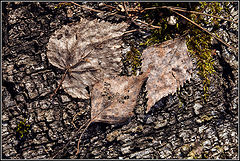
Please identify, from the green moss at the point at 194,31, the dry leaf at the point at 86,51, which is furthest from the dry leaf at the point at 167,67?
the dry leaf at the point at 86,51

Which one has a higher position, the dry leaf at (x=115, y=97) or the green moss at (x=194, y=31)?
the green moss at (x=194, y=31)

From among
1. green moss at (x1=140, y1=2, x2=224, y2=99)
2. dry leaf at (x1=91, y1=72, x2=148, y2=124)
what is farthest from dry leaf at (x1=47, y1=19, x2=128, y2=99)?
green moss at (x1=140, y1=2, x2=224, y2=99)

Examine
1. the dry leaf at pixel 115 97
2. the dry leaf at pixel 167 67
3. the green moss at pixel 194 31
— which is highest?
the green moss at pixel 194 31

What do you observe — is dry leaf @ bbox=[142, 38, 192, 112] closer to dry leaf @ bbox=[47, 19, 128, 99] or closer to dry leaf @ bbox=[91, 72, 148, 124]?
dry leaf @ bbox=[91, 72, 148, 124]

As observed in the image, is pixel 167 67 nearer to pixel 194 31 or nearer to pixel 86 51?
pixel 194 31

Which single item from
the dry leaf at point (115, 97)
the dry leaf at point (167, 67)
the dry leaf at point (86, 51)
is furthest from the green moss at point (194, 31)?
the dry leaf at point (115, 97)

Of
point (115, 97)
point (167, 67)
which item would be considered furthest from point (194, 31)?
point (115, 97)

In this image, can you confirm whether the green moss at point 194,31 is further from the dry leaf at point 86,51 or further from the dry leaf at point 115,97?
the dry leaf at point 115,97
